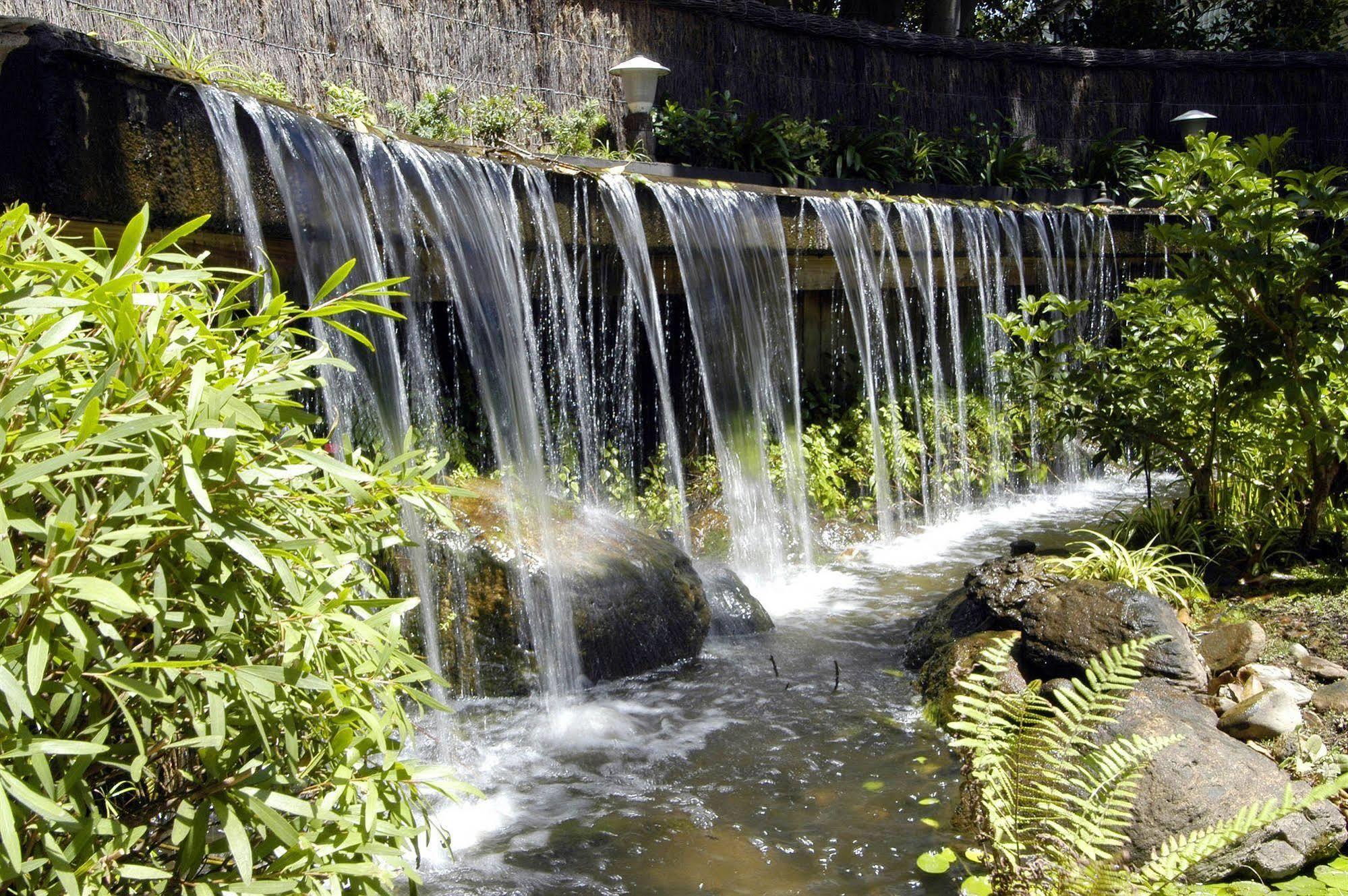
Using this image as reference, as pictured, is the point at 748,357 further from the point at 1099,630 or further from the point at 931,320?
the point at 1099,630

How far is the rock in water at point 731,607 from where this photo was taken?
22.8 ft

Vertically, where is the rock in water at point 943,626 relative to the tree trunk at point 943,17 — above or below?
below

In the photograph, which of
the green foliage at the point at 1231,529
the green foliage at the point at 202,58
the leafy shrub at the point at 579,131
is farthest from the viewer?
the leafy shrub at the point at 579,131

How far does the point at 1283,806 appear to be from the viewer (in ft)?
9.57

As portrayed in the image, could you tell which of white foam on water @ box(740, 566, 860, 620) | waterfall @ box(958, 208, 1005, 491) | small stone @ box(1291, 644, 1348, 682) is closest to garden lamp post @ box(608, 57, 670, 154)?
waterfall @ box(958, 208, 1005, 491)

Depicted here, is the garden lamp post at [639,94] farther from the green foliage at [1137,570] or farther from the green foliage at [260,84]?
the green foliage at [1137,570]

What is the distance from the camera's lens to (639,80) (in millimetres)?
11109

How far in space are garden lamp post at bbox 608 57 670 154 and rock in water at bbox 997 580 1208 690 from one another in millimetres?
7385

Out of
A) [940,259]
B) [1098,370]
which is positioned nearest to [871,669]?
[1098,370]

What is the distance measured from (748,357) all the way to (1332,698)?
5174 millimetres

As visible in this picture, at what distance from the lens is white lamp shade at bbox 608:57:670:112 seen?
11008mm

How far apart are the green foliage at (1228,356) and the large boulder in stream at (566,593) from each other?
8.23ft

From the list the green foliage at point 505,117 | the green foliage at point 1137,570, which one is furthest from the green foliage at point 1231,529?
the green foliage at point 505,117

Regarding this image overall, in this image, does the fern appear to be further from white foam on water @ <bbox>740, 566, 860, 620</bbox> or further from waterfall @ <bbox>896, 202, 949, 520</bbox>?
waterfall @ <bbox>896, 202, 949, 520</bbox>
